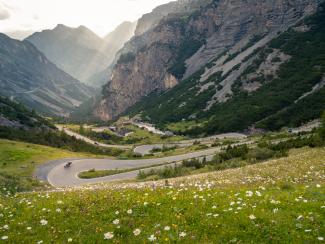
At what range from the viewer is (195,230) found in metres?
11.7

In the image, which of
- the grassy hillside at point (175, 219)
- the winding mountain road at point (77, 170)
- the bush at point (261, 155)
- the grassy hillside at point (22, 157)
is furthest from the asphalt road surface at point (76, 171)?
the grassy hillside at point (175, 219)

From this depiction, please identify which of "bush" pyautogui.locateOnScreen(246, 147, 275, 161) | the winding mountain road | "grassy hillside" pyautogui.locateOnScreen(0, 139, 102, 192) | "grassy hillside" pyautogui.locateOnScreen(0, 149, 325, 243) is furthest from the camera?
"grassy hillside" pyautogui.locateOnScreen(0, 139, 102, 192)

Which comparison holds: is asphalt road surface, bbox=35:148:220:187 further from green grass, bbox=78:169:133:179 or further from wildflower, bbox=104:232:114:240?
wildflower, bbox=104:232:114:240

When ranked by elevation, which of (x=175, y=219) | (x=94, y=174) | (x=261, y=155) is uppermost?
(x=175, y=219)

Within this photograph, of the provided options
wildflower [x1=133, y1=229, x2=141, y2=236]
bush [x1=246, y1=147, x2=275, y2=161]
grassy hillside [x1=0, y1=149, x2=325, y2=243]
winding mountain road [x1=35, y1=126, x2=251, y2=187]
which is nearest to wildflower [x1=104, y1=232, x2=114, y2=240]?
grassy hillside [x1=0, y1=149, x2=325, y2=243]

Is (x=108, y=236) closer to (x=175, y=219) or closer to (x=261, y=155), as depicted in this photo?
(x=175, y=219)

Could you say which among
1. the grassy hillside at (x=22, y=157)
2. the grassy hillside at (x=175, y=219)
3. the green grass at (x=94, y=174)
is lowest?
the green grass at (x=94, y=174)

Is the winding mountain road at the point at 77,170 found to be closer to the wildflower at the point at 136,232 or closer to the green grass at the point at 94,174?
the green grass at the point at 94,174

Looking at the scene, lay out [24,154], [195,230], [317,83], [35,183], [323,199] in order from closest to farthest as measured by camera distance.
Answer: [195,230]
[323,199]
[35,183]
[24,154]
[317,83]

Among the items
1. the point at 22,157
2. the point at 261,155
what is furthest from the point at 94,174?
the point at 261,155

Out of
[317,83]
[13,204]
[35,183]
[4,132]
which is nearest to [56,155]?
[4,132]

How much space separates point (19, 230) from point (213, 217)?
7361mm

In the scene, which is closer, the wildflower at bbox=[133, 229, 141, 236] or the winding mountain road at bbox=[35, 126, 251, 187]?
the wildflower at bbox=[133, 229, 141, 236]

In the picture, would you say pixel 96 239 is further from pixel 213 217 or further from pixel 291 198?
pixel 291 198
